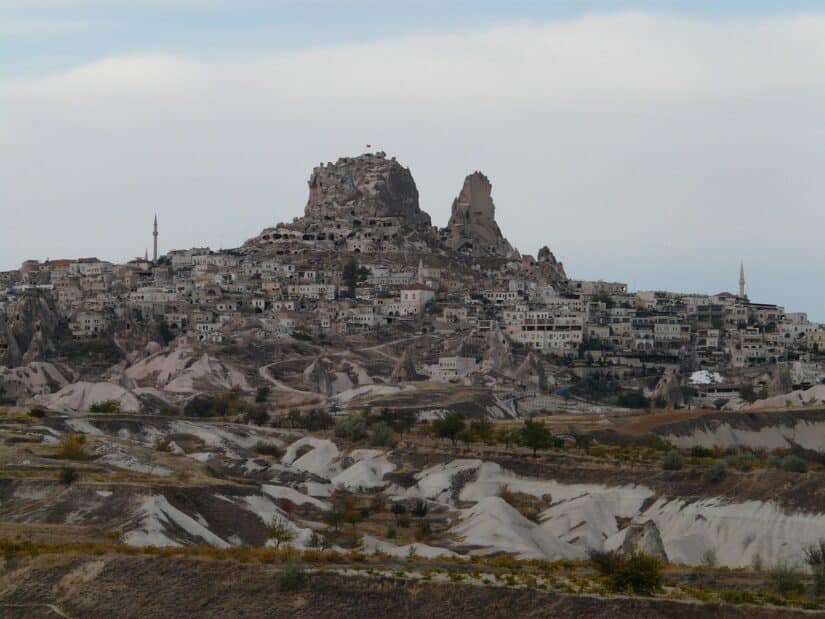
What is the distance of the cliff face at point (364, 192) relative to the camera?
7411 inches

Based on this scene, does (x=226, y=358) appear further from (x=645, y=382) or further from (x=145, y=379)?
(x=645, y=382)

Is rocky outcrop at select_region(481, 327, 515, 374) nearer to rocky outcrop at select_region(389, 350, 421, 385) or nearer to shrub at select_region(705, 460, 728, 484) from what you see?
rocky outcrop at select_region(389, 350, 421, 385)

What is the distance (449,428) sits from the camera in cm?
9338

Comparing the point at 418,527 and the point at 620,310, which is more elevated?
the point at 620,310

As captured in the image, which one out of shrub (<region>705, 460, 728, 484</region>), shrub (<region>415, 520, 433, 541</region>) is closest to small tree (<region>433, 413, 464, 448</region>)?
shrub (<region>705, 460, 728, 484</region>)

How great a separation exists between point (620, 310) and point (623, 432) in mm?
61547

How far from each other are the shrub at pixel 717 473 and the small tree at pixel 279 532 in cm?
1891

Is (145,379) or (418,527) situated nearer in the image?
(418,527)

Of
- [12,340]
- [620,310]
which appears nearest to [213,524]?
[12,340]

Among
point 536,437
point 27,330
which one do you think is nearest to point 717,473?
point 536,437

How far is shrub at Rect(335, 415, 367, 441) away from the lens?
9394 centimetres

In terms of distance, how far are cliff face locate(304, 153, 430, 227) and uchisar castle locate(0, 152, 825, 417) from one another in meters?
0.24

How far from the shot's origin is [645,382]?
133 metres

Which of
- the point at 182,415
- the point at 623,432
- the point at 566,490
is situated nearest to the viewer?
the point at 566,490
